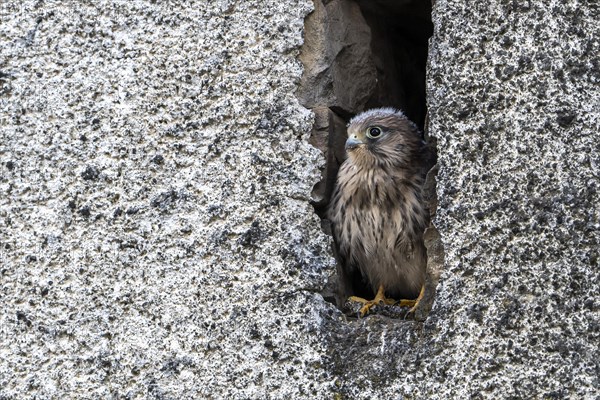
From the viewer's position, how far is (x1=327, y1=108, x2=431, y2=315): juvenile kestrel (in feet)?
11.6

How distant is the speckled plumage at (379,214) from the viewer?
139 inches

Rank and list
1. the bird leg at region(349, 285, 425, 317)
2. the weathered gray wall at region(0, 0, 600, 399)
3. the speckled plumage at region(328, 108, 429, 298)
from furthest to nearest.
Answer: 1. the speckled plumage at region(328, 108, 429, 298)
2. the bird leg at region(349, 285, 425, 317)
3. the weathered gray wall at region(0, 0, 600, 399)

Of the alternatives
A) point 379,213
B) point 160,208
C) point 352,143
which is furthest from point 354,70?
point 160,208

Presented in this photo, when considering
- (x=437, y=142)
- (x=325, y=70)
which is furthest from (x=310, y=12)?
(x=437, y=142)

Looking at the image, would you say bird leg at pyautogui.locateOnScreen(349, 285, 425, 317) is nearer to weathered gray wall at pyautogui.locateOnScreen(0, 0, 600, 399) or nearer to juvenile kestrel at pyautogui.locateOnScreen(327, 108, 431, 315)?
juvenile kestrel at pyautogui.locateOnScreen(327, 108, 431, 315)

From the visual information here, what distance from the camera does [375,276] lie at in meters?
3.62

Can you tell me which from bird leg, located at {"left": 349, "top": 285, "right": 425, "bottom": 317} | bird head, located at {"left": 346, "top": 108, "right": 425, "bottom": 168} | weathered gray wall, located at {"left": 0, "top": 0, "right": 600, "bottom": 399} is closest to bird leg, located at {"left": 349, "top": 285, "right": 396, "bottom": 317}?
bird leg, located at {"left": 349, "top": 285, "right": 425, "bottom": 317}

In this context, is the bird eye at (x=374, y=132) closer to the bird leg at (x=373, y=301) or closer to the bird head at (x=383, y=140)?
the bird head at (x=383, y=140)

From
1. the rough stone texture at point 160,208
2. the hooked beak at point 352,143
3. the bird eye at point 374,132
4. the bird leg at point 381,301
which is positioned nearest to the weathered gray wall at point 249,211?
the rough stone texture at point 160,208

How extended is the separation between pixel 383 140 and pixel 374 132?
6 centimetres

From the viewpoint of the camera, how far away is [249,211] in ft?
10.5

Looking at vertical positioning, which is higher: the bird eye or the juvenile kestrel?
the bird eye

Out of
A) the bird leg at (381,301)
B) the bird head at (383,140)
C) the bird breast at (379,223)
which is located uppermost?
the bird head at (383,140)

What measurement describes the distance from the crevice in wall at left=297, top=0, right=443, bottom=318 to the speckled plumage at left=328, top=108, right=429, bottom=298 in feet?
0.21
